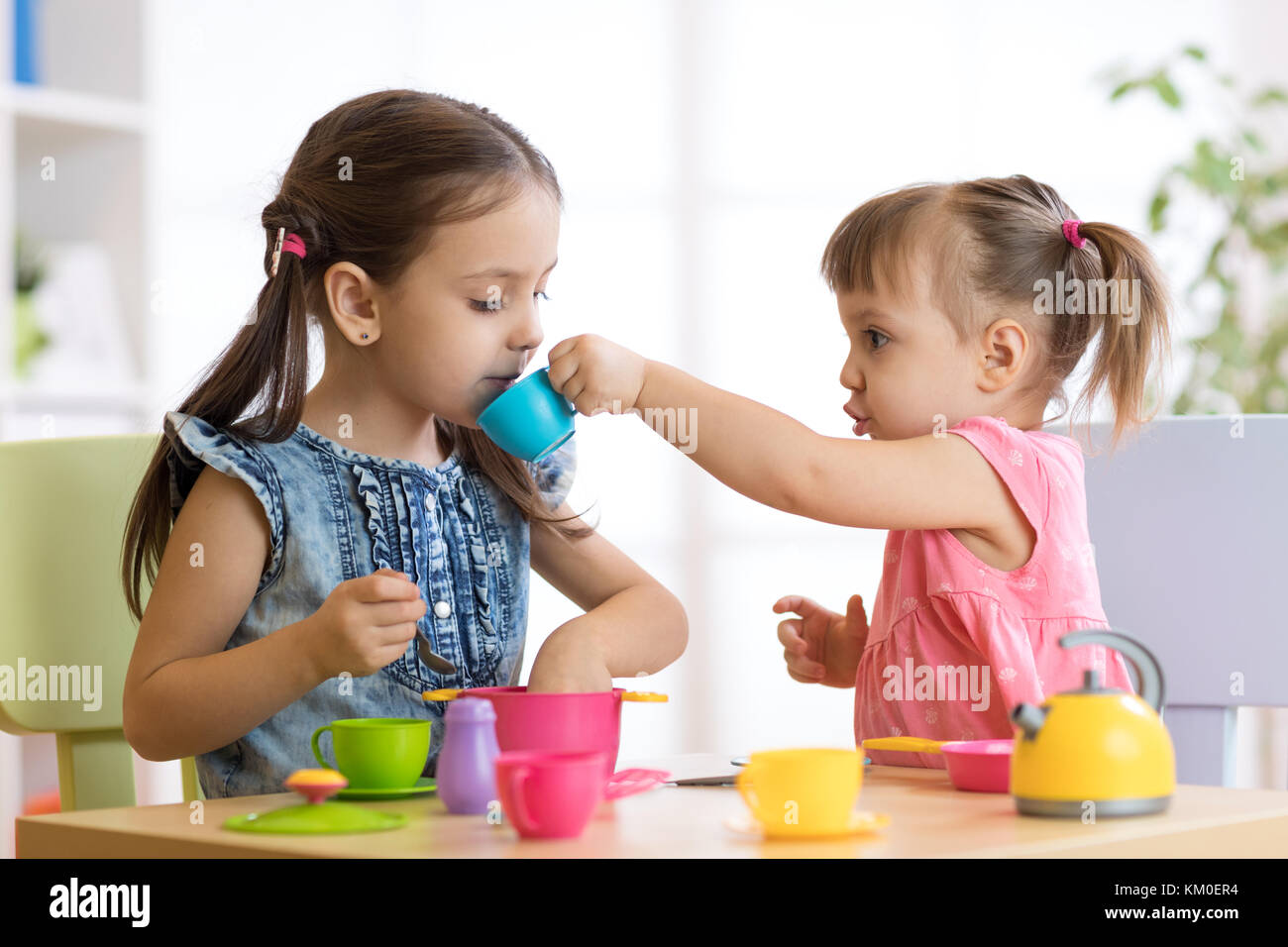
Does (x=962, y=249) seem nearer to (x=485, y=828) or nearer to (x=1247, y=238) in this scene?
(x=485, y=828)

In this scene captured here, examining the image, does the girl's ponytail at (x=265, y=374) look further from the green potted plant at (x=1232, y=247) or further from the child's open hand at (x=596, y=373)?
the green potted plant at (x=1232, y=247)

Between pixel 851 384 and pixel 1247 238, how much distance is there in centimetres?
201

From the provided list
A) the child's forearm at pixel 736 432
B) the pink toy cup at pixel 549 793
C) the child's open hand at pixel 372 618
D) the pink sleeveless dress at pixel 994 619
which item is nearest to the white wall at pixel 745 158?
the pink sleeveless dress at pixel 994 619

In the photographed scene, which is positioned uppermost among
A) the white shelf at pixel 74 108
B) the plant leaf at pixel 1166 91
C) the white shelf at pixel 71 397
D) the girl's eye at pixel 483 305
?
the plant leaf at pixel 1166 91

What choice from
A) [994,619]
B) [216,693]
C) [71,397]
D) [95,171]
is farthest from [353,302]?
[95,171]

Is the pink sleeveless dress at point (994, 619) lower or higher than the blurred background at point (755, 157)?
lower

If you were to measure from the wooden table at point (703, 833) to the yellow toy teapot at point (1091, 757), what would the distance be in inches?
0.5

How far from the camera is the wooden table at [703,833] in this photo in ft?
2.31

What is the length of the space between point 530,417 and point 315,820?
0.44 metres

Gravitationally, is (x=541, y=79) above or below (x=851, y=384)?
above

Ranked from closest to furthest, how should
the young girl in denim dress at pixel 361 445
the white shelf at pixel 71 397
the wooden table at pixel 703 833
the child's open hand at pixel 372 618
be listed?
the wooden table at pixel 703 833 → the child's open hand at pixel 372 618 → the young girl in denim dress at pixel 361 445 → the white shelf at pixel 71 397

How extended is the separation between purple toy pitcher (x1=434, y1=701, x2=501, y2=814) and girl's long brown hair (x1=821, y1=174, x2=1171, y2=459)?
25.2 inches

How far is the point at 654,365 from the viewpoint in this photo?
113 centimetres
